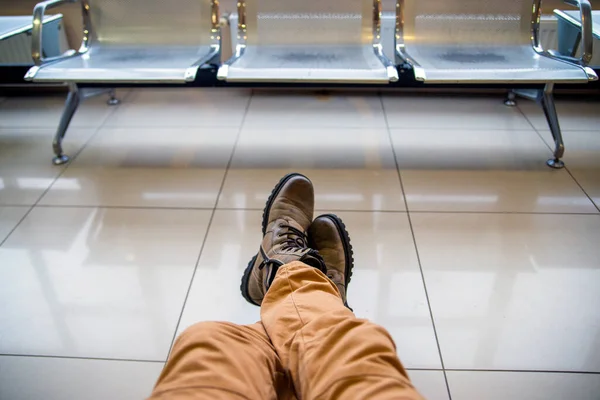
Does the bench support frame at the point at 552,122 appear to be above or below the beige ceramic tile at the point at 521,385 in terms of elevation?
above

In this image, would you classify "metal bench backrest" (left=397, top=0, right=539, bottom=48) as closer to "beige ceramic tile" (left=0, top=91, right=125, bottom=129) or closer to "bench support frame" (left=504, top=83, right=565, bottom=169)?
"bench support frame" (left=504, top=83, right=565, bottom=169)

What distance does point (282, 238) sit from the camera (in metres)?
1.19

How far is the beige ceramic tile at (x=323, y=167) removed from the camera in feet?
5.65

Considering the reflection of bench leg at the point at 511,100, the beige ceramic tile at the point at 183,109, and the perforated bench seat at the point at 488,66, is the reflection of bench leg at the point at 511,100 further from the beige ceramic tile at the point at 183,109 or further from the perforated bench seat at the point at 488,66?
the beige ceramic tile at the point at 183,109

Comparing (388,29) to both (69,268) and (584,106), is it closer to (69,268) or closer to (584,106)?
(584,106)

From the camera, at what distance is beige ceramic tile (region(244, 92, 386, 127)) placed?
90.4 inches

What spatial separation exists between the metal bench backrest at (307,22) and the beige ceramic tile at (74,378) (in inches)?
58.4

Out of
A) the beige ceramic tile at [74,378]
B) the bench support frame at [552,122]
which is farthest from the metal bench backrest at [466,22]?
the beige ceramic tile at [74,378]

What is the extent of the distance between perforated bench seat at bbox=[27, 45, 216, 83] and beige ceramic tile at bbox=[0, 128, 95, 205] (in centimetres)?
39

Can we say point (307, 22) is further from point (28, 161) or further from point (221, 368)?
point (221, 368)

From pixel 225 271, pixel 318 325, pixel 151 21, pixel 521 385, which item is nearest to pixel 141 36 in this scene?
pixel 151 21

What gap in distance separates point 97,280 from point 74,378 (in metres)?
0.34

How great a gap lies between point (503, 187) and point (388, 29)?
1.08m

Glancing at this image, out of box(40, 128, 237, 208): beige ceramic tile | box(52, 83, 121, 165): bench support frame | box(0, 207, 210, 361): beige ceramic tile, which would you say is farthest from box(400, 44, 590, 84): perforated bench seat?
box(52, 83, 121, 165): bench support frame
